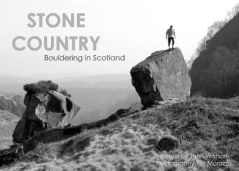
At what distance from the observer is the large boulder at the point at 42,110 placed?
113 feet

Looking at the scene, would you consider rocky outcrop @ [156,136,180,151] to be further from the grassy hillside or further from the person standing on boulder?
the person standing on boulder

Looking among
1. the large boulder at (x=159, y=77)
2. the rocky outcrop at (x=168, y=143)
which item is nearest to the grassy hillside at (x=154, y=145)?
the rocky outcrop at (x=168, y=143)

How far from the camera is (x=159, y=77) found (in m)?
28.0

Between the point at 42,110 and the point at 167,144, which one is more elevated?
the point at 42,110

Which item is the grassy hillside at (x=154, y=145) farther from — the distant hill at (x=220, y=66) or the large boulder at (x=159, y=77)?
the distant hill at (x=220, y=66)

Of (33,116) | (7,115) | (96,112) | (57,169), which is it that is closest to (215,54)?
(7,115)

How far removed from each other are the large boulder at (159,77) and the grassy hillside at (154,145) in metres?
2.56

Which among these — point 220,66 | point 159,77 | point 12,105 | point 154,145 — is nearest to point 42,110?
point 159,77

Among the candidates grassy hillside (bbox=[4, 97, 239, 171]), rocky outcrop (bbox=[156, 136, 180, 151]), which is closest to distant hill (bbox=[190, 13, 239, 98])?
grassy hillside (bbox=[4, 97, 239, 171])

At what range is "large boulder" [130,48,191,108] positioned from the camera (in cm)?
2753

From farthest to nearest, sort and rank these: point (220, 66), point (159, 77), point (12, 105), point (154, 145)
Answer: point (220, 66) < point (12, 105) < point (159, 77) < point (154, 145)

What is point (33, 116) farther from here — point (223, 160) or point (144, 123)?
point (223, 160)

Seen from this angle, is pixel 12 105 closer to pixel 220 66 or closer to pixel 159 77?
pixel 220 66

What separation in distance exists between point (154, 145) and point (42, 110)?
53.7ft
